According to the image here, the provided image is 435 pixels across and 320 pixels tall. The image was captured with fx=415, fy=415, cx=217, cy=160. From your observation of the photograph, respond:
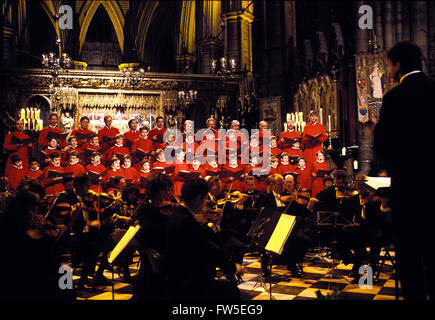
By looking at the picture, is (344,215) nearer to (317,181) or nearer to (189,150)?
(317,181)

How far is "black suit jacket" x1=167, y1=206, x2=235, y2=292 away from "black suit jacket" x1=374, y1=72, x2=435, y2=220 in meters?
1.20

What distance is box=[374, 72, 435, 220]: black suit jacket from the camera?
2393 mm

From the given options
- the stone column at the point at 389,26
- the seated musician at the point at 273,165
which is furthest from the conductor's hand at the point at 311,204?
the stone column at the point at 389,26

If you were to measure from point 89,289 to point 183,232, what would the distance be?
2913 mm

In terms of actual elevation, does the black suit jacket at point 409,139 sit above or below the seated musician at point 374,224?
above

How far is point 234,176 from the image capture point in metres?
8.39

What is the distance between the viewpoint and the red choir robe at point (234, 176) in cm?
837

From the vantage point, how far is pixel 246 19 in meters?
17.6

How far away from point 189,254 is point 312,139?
7315 mm

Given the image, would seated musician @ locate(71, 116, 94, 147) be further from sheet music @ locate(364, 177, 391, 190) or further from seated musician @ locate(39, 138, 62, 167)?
sheet music @ locate(364, 177, 391, 190)

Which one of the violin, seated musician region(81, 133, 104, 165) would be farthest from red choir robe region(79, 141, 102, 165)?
the violin

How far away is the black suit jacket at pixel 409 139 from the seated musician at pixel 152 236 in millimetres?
1831

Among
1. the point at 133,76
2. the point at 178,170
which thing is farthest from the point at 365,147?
the point at 133,76

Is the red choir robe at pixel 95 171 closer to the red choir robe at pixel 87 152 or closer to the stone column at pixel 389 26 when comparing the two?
the red choir robe at pixel 87 152
